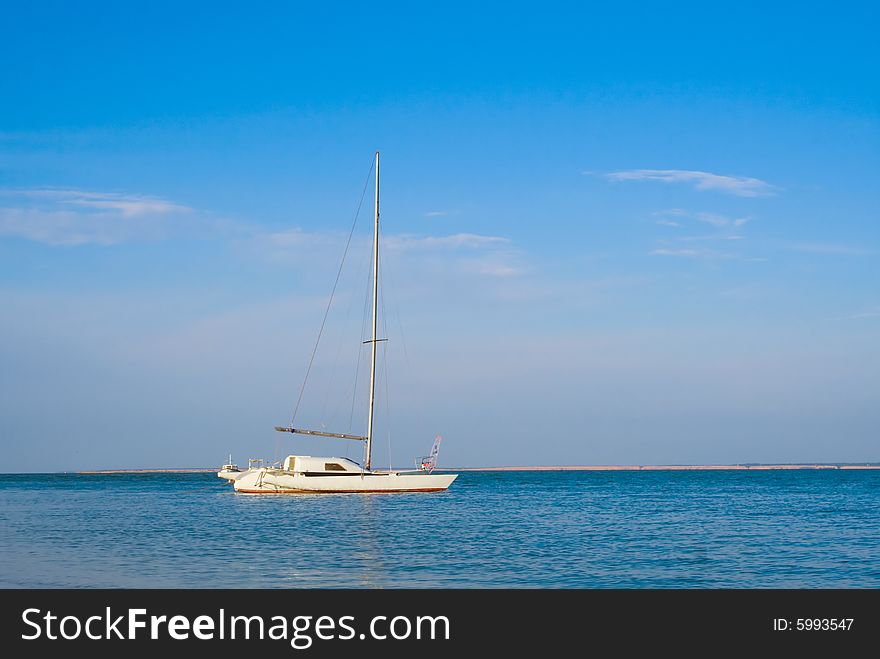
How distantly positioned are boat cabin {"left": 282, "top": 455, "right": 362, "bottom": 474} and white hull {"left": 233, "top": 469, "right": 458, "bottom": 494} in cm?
32

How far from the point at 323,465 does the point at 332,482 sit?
1448 millimetres

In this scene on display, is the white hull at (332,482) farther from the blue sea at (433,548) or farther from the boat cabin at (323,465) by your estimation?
the blue sea at (433,548)

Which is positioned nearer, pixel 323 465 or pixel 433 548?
pixel 433 548

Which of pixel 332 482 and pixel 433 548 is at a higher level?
pixel 433 548

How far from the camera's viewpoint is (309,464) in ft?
217

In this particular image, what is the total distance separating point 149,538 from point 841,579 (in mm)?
27657

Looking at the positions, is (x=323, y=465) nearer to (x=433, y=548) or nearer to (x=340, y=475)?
(x=340, y=475)

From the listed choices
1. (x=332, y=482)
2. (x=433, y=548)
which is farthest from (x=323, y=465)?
(x=433, y=548)

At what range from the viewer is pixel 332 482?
65.6 metres

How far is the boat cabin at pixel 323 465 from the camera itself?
215 ft

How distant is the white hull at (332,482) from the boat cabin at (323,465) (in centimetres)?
32
